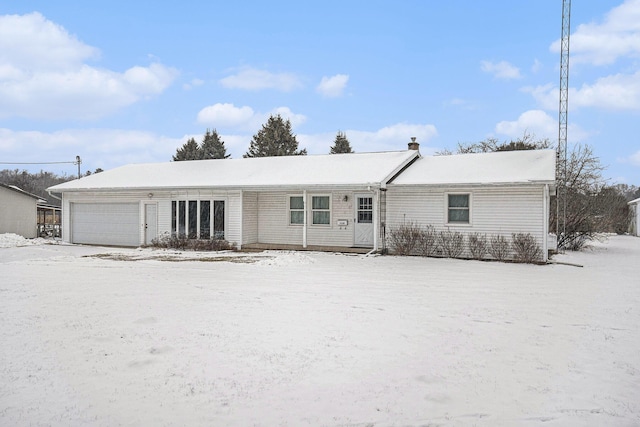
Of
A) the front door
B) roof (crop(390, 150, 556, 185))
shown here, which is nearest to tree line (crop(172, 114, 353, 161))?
the front door

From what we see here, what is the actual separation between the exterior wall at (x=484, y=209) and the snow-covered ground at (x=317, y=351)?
4.01 m

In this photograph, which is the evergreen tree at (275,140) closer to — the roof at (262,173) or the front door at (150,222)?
the roof at (262,173)

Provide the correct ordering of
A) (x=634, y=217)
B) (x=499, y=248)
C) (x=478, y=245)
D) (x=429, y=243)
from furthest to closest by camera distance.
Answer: (x=634, y=217), (x=429, y=243), (x=478, y=245), (x=499, y=248)

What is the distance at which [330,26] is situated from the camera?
57.0ft

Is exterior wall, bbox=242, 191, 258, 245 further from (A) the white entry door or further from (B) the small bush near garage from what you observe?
(A) the white entry door

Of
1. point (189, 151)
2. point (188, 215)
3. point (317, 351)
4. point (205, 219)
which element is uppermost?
point (189, 151)

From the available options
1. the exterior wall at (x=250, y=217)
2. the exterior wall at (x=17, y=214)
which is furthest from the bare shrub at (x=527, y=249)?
the exterior wall at (x=17, y=214)

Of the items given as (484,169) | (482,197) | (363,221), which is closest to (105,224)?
(363,221)

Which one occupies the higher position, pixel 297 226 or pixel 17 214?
pixel 17 214

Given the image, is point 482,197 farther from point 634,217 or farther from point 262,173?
point 634,217

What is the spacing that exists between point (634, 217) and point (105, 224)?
34264mm

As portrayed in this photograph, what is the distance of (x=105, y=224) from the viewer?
21.5 m

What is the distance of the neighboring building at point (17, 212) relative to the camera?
86.2 feet

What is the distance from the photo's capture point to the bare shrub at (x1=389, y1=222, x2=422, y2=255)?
16.6 m
